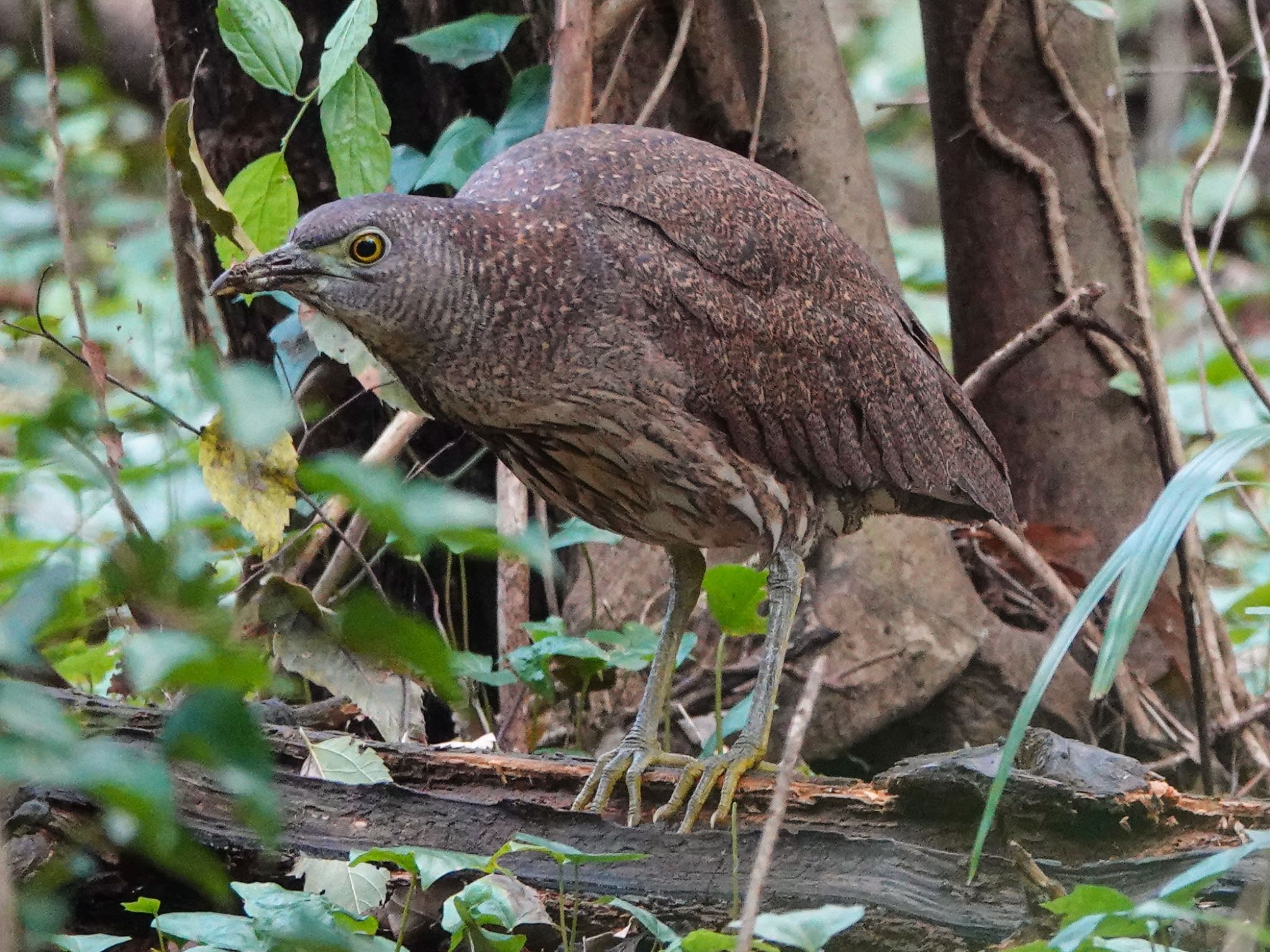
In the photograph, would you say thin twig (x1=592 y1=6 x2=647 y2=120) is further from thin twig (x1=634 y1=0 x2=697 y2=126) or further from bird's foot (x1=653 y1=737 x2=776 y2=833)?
bird's foot (x1=653 y1=737 x2=776 y2=833)

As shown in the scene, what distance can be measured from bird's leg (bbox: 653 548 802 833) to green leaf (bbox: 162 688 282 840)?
6.91 ft

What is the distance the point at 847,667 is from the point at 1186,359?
486cm

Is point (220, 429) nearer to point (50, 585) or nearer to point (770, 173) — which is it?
point (770, 173)

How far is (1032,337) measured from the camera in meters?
4.30

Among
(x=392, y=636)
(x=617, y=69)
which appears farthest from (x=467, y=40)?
(x=392, y=636)

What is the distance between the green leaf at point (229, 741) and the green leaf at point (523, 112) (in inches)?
129

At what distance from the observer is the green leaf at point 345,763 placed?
3021 mm

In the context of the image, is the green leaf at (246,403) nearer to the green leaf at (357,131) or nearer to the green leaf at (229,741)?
the green leaf at (229,741)

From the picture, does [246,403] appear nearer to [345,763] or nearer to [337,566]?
[345,763]

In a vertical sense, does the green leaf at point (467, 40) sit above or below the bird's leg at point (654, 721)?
above

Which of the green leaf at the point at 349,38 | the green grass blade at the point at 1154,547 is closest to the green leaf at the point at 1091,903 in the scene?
the green grass blade at the point at 1154,547

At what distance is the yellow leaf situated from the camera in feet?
10.9

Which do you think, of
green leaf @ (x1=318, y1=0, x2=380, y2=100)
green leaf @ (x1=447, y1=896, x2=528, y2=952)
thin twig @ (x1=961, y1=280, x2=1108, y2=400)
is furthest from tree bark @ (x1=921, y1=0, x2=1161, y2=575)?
green leaf @ (x1=447, y1=896, x2=528, y2=952)

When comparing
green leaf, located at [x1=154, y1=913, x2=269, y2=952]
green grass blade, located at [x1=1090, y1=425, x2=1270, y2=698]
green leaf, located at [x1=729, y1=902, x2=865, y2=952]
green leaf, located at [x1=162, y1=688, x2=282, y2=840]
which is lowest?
green leaf, located at [x1=154, y1=913, x2=269, y2=952]
